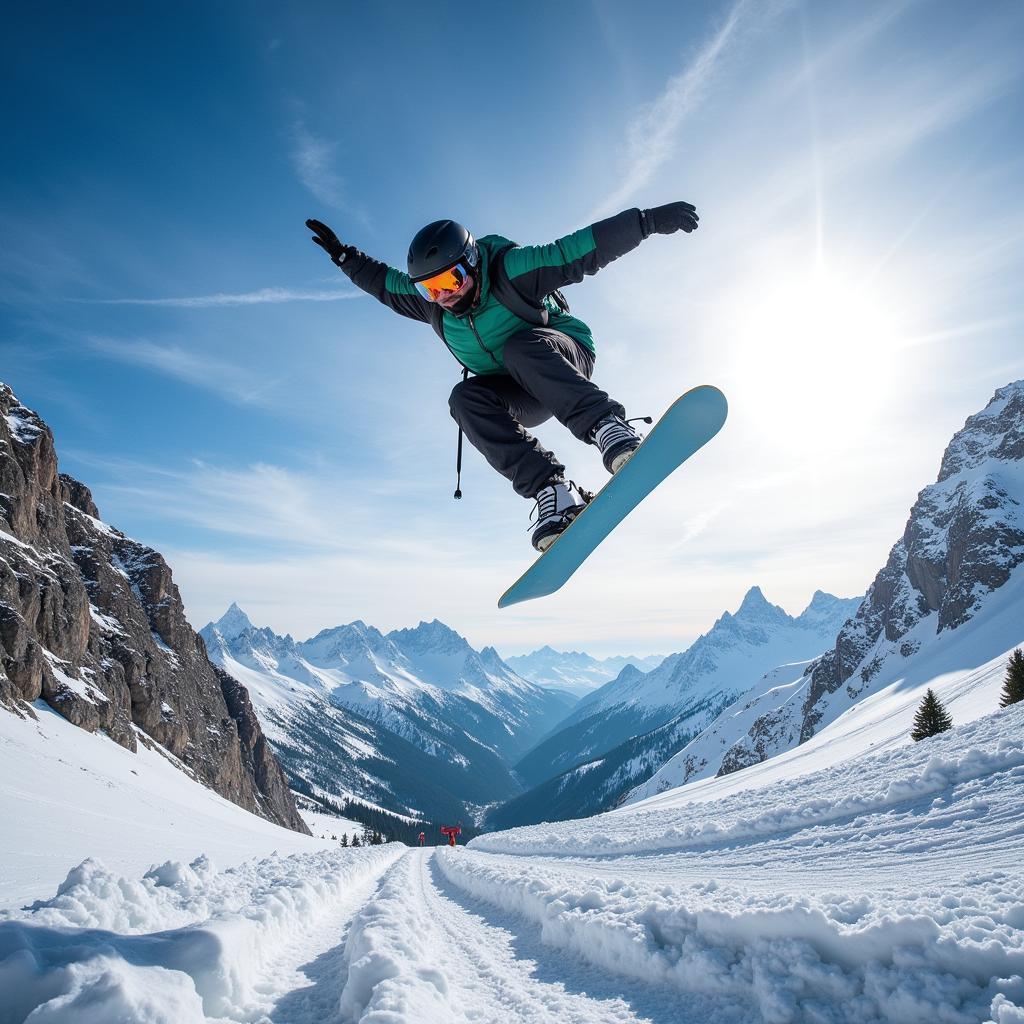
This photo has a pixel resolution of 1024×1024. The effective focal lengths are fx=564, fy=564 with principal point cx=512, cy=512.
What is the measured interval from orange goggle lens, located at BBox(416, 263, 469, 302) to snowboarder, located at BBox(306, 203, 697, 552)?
1 centimetres

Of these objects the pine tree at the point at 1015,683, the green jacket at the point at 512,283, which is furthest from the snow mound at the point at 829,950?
the pine tree at the point at 1015,683

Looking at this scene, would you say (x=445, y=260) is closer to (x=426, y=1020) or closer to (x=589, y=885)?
(x=426, y=1020)

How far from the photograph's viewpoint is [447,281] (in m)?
5.91

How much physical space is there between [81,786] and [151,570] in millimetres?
58898

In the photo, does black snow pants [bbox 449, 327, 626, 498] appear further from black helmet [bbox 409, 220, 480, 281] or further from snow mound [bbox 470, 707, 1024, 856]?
snow mound [bbox 470, 707, 1024, 856]

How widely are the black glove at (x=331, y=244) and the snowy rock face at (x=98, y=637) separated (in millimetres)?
56572

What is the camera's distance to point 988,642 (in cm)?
8088

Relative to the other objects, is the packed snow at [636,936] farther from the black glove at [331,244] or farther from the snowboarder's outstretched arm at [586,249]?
the black glove at [331,244]

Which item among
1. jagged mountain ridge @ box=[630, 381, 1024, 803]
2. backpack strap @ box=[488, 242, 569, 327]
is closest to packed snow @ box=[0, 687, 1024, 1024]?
backpack strap @ box=[488, 242, 569, 327]

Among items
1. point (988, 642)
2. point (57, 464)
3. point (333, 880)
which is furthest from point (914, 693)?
point (57, 464)

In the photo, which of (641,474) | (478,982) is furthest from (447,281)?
(478,982)

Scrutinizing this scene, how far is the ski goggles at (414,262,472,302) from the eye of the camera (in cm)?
586

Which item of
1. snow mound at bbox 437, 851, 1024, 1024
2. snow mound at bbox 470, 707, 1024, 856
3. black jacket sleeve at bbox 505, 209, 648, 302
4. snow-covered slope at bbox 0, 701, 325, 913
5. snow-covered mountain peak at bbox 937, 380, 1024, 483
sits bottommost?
snow-covered slope at bbox 0, 701, 325, 913

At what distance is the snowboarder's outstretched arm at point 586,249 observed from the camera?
560 cm
